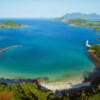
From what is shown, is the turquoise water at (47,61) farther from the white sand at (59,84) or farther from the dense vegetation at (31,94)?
the dense vegetation at (31,94)

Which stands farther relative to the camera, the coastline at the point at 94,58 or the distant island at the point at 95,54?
the distant island at the point at 95,54

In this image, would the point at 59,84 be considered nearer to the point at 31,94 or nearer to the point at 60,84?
the point at 60,84

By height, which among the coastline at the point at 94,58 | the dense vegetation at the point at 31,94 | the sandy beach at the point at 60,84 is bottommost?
the sandy beach at the point at 60,84

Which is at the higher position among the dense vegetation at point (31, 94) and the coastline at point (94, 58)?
the coastline at point (94, 58)

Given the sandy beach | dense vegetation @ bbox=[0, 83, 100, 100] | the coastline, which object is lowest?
the sandy beach

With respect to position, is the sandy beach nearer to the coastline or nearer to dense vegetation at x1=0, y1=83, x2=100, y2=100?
dense vegetation at x1=0, y1=83, x2=100, y2=100

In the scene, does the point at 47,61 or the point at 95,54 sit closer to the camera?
the point at 47,61

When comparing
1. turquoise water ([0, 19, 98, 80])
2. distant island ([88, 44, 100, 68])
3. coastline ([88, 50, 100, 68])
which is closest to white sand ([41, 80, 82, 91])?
turquoise water ([0, 19, 98, 80])

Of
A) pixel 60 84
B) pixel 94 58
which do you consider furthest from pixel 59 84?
pixel 94 58

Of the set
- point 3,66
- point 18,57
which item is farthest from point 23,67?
point 18,57

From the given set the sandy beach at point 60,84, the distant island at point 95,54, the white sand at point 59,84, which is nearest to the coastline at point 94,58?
the distant island at point 95,54

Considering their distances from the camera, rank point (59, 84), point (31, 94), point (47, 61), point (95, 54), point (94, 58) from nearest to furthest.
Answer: point (31, 94)
point (59, 84)
point (47, 61)
point (94, 58)
point (95, 54)

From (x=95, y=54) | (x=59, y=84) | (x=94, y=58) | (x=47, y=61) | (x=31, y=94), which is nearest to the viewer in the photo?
(x=31, y=94)
